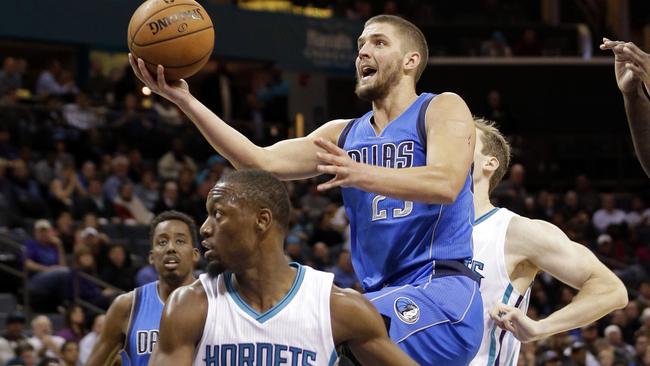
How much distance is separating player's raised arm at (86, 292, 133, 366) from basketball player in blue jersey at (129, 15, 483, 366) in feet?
5.16

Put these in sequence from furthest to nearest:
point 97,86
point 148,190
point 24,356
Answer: point 97,86, point 148,190, point 24,356

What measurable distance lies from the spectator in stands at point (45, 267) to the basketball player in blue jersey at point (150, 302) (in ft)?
22.8

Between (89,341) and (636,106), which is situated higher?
(636,106)

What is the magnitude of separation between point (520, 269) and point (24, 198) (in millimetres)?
10450

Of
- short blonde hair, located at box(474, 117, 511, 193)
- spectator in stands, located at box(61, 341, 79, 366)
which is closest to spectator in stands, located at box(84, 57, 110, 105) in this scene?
spectator in stands, located at box(61, 341, 79, 366)

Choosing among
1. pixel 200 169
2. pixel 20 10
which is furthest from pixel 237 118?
pixel 20 10

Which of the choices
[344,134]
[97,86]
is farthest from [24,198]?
[344,134]

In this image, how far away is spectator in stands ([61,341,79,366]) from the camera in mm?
11438

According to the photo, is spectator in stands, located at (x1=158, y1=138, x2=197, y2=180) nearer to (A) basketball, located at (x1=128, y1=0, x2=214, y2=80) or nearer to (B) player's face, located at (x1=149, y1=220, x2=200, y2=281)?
(B) player's face, located at (x1=149, y1=220, x2=200, y2=281)

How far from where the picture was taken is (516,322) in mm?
4934

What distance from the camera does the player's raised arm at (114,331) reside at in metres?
6.33

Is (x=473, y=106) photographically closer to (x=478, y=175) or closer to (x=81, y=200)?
(x=81, y=200)

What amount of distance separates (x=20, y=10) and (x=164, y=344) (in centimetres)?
1582

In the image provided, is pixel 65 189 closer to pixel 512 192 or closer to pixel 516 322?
pixel 512 192
